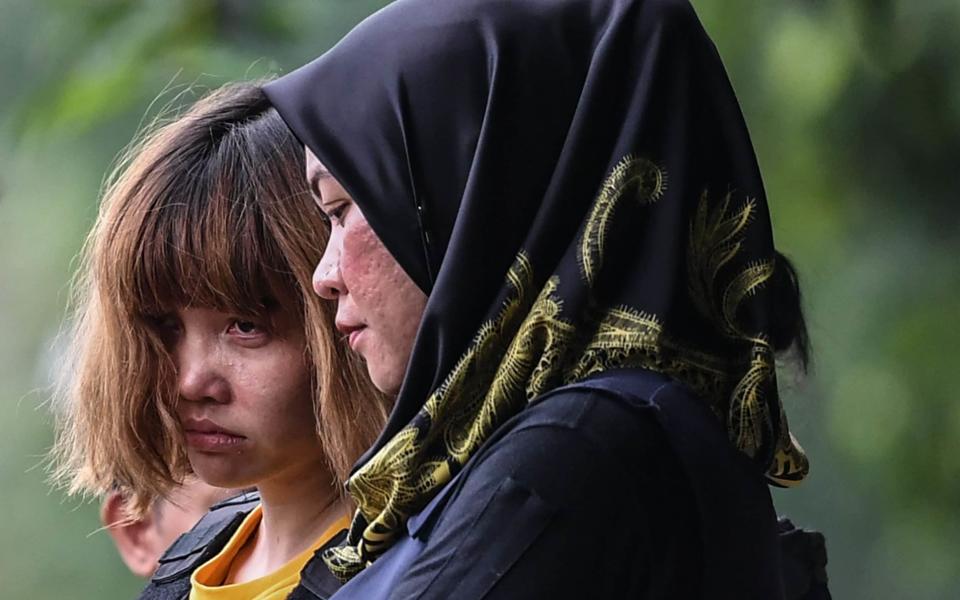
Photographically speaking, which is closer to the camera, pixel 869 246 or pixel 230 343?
pixel 230 343

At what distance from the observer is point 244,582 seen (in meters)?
1.74

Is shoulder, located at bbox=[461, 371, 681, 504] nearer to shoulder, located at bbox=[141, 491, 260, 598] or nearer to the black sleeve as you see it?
the black sleeve

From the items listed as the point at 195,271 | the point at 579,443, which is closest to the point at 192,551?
the point at 195,271

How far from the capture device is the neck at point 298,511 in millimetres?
1742

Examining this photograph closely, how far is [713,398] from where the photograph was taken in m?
1.24

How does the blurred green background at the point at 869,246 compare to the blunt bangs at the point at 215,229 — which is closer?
the blunt bangs at the point at 215,229

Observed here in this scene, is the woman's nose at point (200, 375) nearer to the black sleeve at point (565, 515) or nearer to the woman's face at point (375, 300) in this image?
the woman's face at point (375, 300)

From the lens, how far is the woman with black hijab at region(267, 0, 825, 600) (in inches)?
43.7

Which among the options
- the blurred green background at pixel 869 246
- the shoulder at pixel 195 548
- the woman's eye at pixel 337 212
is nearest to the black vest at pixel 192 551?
the shoulder at pixel 195 548

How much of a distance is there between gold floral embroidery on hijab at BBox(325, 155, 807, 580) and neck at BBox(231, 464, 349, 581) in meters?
0.47

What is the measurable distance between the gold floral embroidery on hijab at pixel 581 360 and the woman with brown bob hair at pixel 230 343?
41cm

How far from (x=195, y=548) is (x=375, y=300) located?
671 millimetres

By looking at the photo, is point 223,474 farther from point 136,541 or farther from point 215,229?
point 136,541

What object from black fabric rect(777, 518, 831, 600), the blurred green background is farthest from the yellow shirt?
the blurred green background
